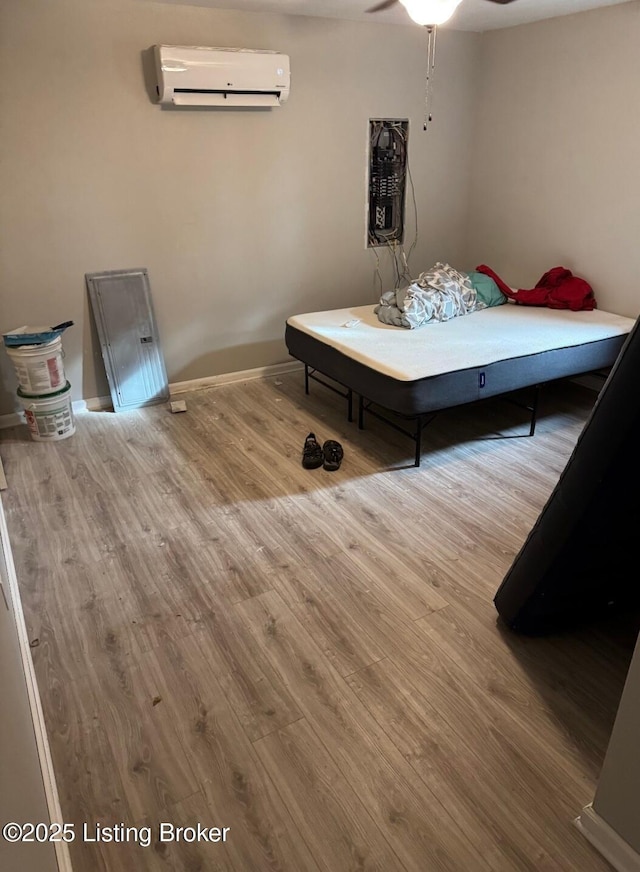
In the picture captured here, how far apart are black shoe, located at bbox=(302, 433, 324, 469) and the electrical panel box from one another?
1992mm

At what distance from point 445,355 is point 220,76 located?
208 cm

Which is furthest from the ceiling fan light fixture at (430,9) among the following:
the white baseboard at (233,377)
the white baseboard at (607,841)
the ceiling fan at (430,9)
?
the white baseboard at (607,841)

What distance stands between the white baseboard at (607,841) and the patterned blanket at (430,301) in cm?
267

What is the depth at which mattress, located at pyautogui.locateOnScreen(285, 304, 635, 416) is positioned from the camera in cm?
302

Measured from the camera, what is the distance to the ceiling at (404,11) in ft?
11.0

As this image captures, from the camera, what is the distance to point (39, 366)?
11.0ft

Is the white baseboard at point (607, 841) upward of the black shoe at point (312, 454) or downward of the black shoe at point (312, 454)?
downward

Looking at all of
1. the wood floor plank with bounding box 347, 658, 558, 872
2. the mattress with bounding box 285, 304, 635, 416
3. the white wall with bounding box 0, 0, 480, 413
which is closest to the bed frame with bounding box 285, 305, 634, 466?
the mattress with bounding box 285, 304, 635, 416

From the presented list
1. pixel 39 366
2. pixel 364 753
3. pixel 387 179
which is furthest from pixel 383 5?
pixel 364 753

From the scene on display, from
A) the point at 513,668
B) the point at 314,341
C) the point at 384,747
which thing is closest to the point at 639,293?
the point at 314,341

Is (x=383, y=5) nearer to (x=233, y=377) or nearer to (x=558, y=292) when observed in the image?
(x=558, y=292)

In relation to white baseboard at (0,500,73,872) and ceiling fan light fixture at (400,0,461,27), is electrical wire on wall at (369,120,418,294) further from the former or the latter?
white baseboard at (0,500,73,872)

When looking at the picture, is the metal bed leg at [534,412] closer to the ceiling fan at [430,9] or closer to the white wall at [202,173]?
the white wall at [202,173]

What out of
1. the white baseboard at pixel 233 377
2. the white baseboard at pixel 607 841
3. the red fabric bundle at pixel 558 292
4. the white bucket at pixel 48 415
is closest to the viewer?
the white baseboard at pixel 607 841
